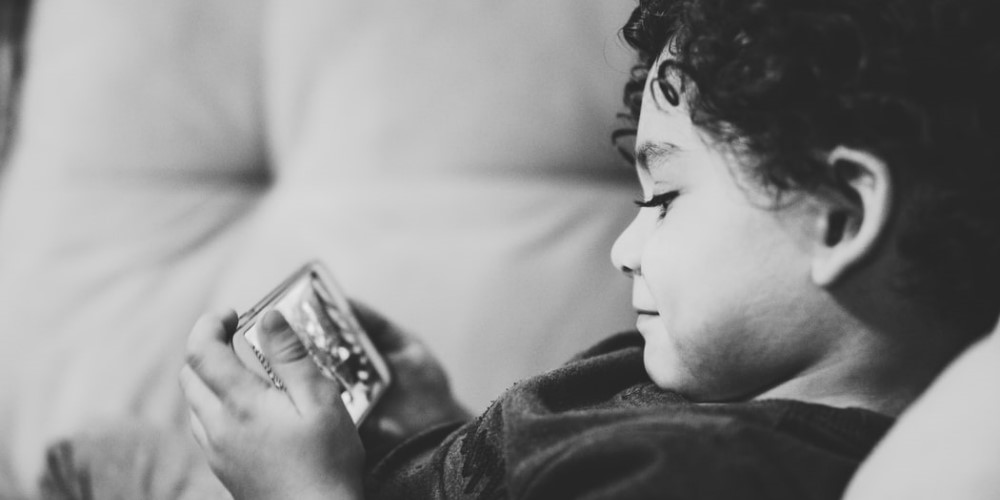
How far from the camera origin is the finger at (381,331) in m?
0.67

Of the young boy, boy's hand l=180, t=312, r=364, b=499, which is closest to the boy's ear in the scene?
the young boy

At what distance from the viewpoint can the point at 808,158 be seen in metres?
0.44

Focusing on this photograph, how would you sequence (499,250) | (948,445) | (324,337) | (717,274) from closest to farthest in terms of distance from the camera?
(948,445) < (717,274) < (324,337) < (499,250)

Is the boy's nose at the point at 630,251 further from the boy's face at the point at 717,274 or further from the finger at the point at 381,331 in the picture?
the finger at the point at 381,331

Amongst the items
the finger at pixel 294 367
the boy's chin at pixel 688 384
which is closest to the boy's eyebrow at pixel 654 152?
the boy's chin at pixel 688 384

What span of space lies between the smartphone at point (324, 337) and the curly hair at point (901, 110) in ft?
0.93

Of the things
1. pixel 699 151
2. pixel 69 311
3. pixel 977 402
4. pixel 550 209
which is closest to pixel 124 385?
pixel 69 311

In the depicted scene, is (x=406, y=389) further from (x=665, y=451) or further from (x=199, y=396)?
(x=665, y=451)

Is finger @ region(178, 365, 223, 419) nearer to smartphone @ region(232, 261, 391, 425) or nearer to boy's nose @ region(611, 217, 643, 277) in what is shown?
smartphone @ region(232, 261, 391, 425)

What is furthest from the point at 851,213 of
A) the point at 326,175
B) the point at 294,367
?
the point at 326,175

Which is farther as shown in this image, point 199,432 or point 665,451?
point 199,432

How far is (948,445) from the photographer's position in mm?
362

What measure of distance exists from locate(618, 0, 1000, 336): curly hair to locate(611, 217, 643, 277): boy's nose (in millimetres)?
83

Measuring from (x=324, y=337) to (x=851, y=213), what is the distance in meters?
0.34
